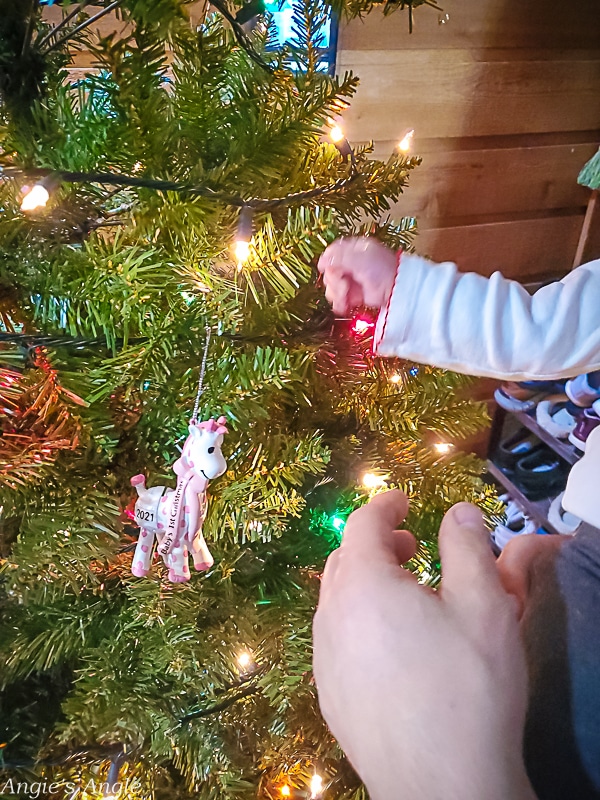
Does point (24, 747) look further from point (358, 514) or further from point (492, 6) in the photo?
point (492, 6)

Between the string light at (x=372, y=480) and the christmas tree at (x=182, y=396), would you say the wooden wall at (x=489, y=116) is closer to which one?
the christmas tree at (x=182, y=396)

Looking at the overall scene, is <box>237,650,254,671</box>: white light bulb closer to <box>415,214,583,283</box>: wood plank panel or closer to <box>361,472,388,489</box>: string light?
<box>361,472,388,489</box>: string light

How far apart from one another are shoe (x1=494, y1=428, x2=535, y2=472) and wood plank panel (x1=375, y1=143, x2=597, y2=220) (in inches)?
21.5

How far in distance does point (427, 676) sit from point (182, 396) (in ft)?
1.17

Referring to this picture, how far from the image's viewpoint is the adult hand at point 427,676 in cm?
29

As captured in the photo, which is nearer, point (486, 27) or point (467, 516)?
point (467, 516)

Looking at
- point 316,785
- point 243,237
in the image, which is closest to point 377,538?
point 243,237

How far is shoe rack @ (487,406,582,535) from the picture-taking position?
1.26 metres

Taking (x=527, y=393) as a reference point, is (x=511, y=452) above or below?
below

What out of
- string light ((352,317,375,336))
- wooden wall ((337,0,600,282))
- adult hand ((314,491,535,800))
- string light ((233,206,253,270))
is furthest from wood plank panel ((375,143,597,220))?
adult hand ((314,491,535,800))

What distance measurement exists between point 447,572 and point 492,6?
990 millimetres

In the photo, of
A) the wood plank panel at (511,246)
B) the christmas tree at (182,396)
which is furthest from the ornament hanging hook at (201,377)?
the wood plank panel at (511,246)

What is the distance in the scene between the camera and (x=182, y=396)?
23.0 inches

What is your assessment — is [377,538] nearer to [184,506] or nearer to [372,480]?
[184,506]
